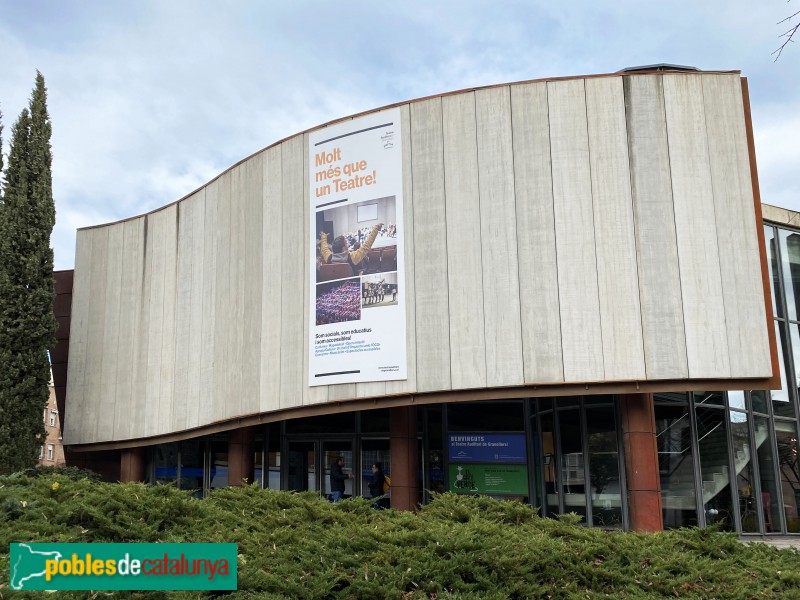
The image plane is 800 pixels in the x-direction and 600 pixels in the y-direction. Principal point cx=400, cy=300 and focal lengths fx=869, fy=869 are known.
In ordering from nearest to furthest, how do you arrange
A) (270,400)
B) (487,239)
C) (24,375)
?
(487,239) → (270,400) → (24,375)

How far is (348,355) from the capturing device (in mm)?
20812

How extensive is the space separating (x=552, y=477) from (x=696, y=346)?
5.27 metres

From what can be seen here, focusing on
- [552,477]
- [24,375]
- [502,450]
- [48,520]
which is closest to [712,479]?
[552,477]

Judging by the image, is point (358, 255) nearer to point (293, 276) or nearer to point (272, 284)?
point (293, 276)

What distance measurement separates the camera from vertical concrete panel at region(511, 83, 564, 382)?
18.6m

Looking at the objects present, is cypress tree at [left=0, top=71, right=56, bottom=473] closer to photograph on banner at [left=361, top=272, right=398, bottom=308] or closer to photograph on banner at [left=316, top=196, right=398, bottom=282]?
photograph on banner at [left=316, top=196, right=398, bottom=282]

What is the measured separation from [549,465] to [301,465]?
820 centimetres

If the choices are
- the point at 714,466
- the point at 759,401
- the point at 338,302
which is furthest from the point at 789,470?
the point at 338,302

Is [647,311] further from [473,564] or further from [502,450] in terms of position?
[473,564]

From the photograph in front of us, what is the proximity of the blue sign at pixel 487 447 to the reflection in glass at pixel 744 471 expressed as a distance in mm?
5206

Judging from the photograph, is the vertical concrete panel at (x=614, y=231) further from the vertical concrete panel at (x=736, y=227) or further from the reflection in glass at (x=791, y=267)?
the reflection in glass at (x=791, y=267)

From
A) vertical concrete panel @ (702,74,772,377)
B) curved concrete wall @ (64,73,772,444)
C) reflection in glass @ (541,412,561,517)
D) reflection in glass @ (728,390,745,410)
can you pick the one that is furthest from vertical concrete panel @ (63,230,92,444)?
vertical concrete panel @ (702,74,772,377)

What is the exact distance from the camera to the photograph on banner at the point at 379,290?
67.1 feet

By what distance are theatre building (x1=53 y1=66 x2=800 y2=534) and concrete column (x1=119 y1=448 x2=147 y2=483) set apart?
396 cm
